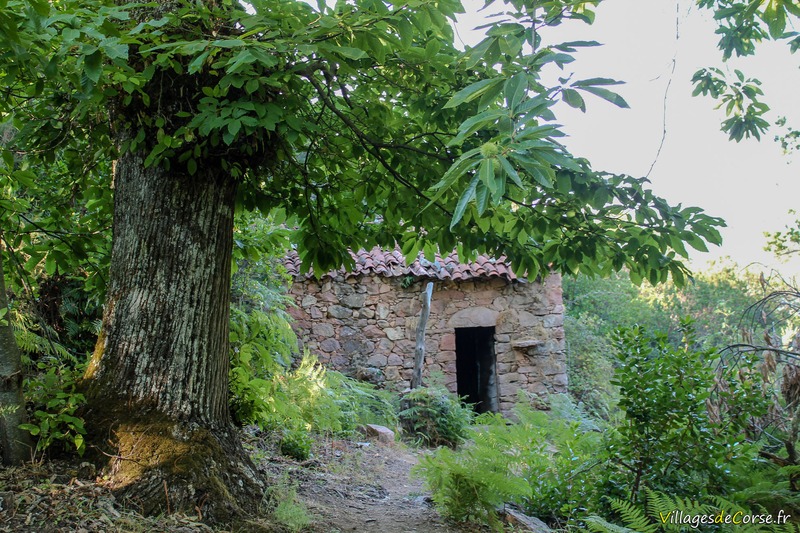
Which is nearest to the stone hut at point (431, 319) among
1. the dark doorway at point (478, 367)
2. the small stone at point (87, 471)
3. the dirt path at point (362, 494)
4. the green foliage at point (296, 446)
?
the dark doorway at point (478, 367)

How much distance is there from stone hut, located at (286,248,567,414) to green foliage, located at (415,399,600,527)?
4.67 m

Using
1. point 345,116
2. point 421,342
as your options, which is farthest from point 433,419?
point 345,116

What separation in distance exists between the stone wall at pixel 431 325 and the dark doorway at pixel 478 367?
19.2 inches

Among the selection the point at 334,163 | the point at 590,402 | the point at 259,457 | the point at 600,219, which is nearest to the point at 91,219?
the point at 334,163

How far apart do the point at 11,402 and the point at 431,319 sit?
7504 millimetres

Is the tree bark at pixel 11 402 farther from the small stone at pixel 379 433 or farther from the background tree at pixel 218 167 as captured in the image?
the small stone at pixel 379 433

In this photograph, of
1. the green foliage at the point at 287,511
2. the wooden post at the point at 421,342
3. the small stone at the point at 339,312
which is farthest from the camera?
the small stone at the point at 339,312

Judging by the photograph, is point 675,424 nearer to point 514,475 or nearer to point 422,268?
point 514,475

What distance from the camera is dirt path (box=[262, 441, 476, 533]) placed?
365 centimetres

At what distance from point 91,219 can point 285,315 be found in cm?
355

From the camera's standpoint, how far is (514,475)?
435 centimetres

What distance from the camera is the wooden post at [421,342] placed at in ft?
30.6

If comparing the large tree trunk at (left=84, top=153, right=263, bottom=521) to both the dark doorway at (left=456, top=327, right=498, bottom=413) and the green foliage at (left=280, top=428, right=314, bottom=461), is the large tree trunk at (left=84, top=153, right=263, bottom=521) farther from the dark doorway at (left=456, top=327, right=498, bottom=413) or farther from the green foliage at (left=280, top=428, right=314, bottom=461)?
the dark doorway at (left=456, top=327, right=498, bottom=413)

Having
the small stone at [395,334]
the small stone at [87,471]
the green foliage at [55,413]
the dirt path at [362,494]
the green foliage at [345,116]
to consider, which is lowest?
the dirt path at [362,494]
